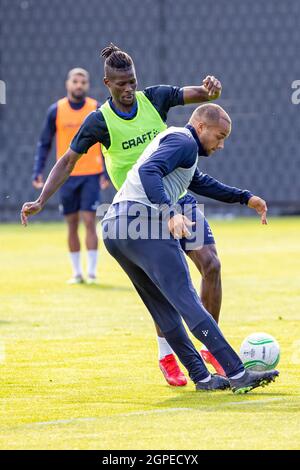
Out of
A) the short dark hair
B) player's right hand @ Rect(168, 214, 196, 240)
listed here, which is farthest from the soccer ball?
the short dark hair

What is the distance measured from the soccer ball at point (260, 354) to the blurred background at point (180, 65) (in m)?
16.9

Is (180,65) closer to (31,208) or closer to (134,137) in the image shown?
(134,137)

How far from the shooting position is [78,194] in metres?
14.4

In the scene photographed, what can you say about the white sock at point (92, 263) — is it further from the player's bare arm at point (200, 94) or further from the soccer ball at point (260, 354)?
the soccer ball at point (260, 354)

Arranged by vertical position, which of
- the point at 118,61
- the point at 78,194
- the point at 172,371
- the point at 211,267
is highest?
the point at 118,61

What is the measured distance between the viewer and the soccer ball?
747 centimetres

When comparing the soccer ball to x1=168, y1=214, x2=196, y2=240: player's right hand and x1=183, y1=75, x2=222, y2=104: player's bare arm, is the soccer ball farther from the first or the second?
x1=183, y1=75, x2=222, y2=104: player's bare arm

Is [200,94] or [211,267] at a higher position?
[200,94]

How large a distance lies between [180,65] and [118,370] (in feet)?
57.1

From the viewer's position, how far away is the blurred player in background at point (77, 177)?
14164mm

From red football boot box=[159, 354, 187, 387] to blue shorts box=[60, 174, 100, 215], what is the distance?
259 inches

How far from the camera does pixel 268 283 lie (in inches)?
534

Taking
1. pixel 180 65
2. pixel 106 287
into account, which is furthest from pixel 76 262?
pixel 180 65
